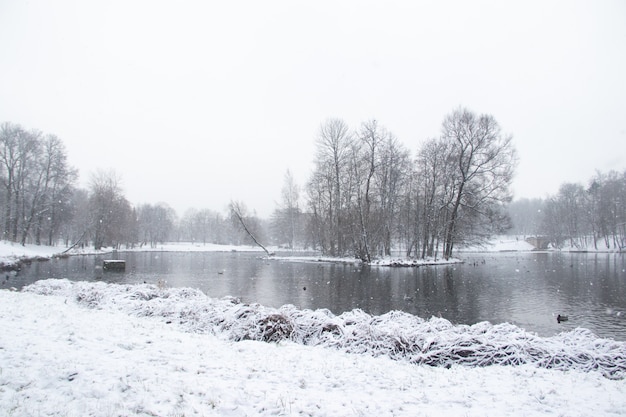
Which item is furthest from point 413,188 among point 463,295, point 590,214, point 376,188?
point 590,214

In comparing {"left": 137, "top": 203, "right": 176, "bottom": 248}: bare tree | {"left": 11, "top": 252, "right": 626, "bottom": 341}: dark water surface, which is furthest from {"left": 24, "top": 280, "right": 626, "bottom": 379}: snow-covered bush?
{"left": 137, "top": 203, "right": 176, "bottom": 248}: bare tree

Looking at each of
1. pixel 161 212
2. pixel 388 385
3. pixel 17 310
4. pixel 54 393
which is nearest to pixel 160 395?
pixel 54 393

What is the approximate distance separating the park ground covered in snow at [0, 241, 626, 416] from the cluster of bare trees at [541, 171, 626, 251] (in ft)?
258

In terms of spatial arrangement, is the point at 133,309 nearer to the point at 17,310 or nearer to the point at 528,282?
the point at 17,310

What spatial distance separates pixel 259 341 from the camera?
9.84 m

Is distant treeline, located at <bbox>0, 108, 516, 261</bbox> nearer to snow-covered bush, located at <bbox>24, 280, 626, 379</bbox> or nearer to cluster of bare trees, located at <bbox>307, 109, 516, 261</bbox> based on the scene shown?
cluster of bare trees, located at <bbox>307, 109, 516, 261</bbox>

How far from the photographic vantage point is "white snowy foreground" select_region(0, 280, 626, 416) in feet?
17.8

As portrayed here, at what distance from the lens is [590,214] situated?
78938 mm

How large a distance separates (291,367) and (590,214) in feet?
303

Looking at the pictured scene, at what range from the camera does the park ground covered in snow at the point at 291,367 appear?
5449 mm

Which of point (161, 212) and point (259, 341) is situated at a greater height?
point (161, 212)

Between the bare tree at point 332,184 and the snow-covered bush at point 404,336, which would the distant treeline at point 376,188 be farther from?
the snow-covered bush at point 404,336

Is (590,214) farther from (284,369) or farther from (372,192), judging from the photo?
(284,369)

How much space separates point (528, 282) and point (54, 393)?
1030 inches
